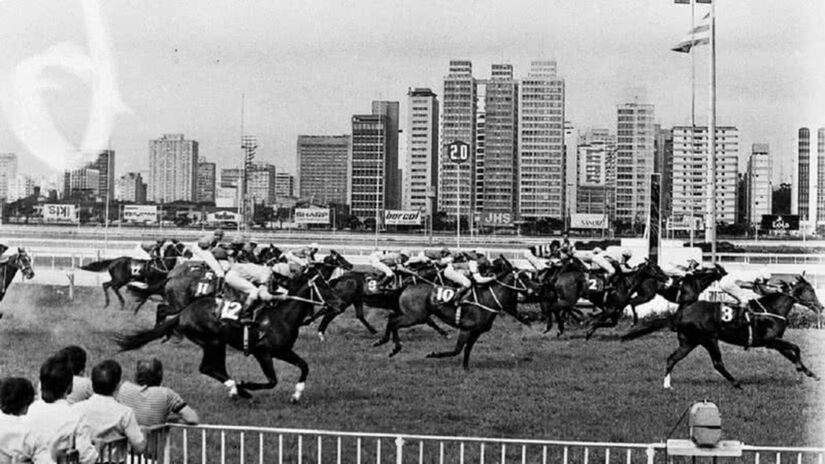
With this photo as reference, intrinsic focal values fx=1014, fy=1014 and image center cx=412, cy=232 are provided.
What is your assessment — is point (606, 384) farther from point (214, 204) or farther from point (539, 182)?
point (539, 182)

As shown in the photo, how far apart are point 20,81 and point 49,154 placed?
1.83 metres

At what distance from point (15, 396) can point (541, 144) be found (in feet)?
124

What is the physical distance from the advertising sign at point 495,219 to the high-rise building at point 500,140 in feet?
1.40

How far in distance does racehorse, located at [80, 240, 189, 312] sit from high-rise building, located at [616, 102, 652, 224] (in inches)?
1301

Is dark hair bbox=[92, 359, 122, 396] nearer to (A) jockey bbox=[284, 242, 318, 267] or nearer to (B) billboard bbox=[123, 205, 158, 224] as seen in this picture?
(A) jockey bbox=[284, 242, 318, 267]

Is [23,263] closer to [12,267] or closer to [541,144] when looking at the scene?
[12,267]

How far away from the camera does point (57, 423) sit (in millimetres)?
4555

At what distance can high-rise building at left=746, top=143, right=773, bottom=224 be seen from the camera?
142 feet

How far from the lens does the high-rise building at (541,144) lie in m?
37.5

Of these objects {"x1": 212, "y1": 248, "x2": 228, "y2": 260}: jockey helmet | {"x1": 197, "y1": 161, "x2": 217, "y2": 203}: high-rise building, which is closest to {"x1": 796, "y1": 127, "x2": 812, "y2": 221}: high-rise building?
{"x1": 212, "y1": 248, "x2": 228, "y2": 260}: jockey helmet

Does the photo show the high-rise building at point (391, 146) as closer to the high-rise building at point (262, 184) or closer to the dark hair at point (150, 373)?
the high-rise building at point (262, 184)

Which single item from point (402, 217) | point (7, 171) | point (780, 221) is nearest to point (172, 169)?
point (7, 171)

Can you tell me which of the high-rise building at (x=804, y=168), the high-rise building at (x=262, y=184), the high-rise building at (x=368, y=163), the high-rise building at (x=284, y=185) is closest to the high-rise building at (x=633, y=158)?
the high-rise building at (x=804, y=168)

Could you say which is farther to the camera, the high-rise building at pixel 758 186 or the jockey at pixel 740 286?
the high-rise building at pixel 758 186
